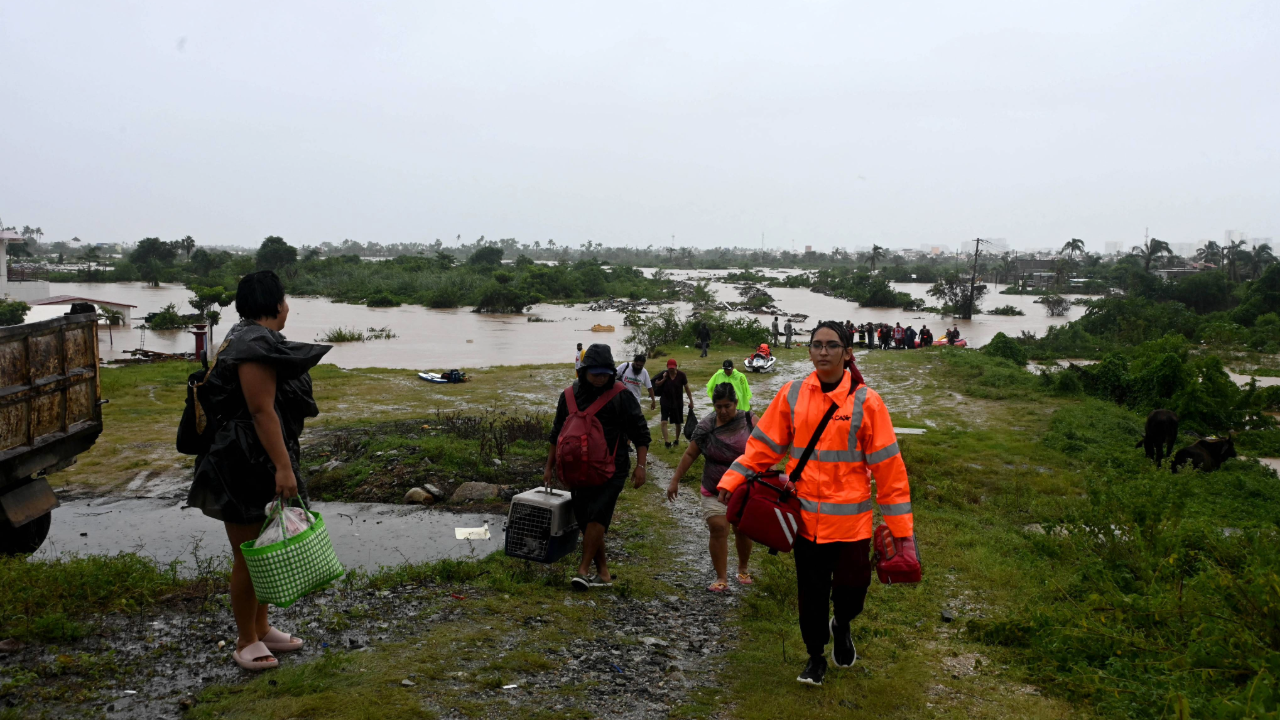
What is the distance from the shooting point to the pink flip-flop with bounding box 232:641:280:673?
3361 mm

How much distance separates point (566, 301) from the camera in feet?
207

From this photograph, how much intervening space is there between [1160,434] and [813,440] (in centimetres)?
954

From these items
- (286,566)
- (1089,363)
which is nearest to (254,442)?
(286,566)

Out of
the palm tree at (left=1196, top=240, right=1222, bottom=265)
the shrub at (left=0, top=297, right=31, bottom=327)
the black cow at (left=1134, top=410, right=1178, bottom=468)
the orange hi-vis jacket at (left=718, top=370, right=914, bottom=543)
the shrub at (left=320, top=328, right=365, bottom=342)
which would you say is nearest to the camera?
the orange hi-vis jacket at (left=718, top=370, right=914, bottom=543)

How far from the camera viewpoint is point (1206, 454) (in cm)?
1014

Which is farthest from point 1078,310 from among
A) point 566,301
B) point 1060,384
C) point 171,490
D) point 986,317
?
point 171,490

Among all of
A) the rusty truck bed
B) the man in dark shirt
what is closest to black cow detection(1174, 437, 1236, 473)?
the man in dark shirt

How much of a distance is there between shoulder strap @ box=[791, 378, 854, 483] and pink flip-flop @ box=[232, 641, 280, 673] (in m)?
2.32

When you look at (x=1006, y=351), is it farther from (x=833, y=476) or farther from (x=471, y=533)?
(x=833, y=476)

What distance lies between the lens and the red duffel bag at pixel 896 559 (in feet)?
10.6

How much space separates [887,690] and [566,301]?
6017 cm

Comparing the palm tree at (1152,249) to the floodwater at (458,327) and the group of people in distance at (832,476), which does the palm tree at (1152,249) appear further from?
the group of people in distance at (832,476)

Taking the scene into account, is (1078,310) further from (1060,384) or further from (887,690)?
(887,690)

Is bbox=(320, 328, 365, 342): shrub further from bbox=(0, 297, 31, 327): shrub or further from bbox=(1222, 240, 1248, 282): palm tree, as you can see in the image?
bbox=(1222, 240, 1248, 282): palm tree
